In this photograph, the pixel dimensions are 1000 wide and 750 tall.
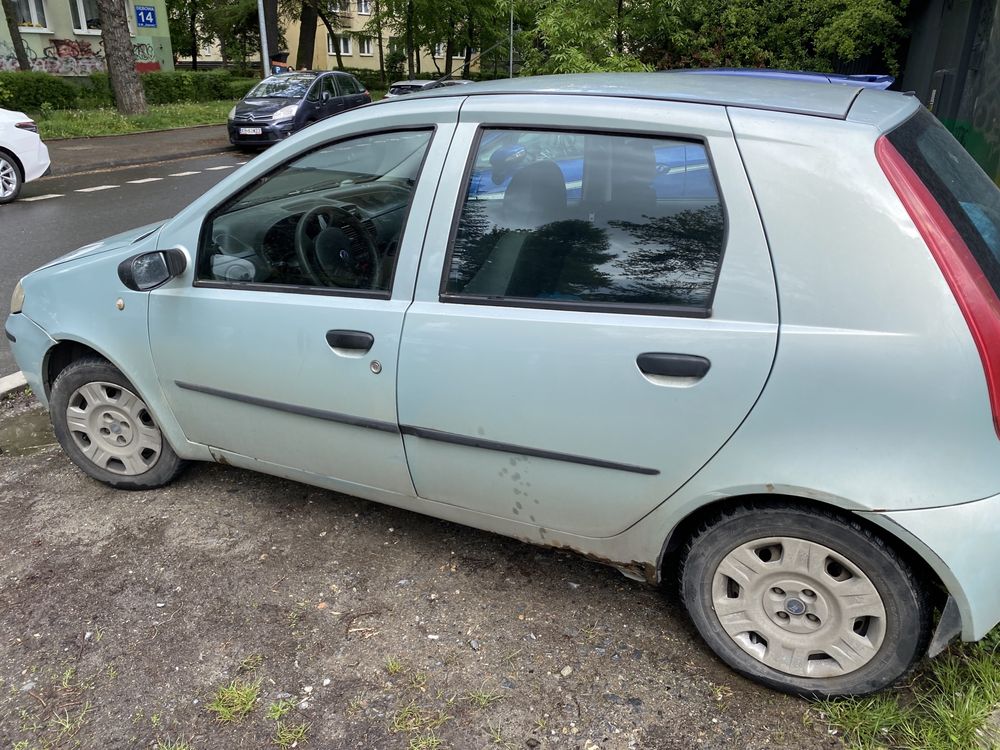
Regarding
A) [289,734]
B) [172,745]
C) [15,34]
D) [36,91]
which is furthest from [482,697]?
[15,34]

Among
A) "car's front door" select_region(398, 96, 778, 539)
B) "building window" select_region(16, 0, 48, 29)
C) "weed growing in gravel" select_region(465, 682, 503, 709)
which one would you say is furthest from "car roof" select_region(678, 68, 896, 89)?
"building window" select_region(16, 0, 48, 29)

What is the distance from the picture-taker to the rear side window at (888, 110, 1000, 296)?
2.05 meters

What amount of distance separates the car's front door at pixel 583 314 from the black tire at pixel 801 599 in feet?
0.82

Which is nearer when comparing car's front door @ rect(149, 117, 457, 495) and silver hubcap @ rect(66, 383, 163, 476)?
car's front door @ rect(149, 117, 457, 495)

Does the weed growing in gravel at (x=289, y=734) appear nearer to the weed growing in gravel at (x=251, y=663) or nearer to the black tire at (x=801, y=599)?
the weed growing in gravel at (x=251, y=663)

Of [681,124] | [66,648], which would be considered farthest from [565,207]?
[66,648]

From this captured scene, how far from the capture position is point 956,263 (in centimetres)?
194

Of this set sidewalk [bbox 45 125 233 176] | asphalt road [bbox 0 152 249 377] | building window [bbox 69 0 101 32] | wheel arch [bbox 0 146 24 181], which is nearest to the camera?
asphalt road [bbox 0 152 249 377]

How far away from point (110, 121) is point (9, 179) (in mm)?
9112

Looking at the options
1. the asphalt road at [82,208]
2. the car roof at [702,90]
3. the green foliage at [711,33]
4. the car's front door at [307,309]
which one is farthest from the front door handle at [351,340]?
the green foliage at [711,33]

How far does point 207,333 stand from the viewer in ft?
9.78

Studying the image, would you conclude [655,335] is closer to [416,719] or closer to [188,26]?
[416,719]

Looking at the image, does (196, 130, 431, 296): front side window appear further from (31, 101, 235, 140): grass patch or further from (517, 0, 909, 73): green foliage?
(31, 101, 235, 140): grass patch

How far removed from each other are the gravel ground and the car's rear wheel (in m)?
8.62
